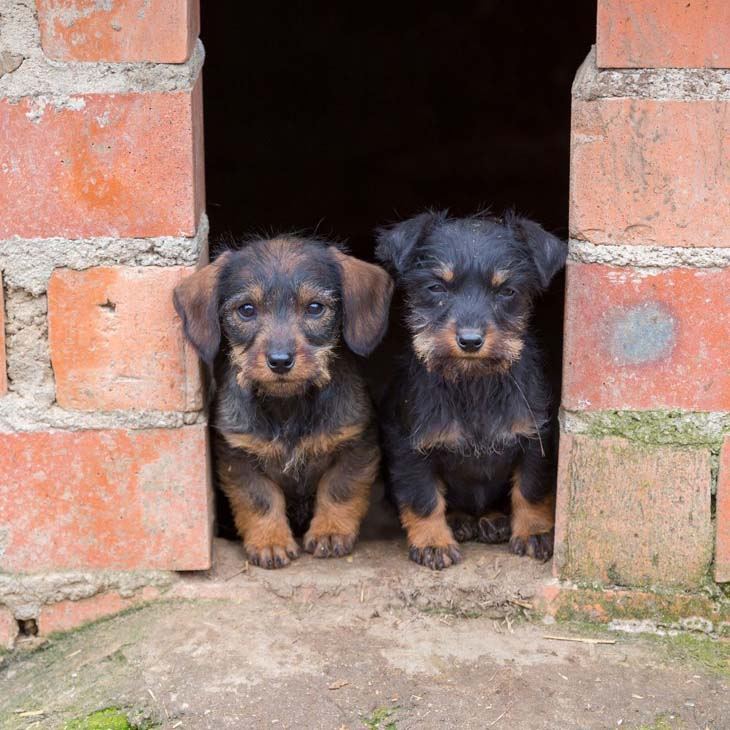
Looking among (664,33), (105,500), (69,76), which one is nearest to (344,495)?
(105,500)

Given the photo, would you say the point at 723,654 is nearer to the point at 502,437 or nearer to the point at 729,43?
the point at 502,437

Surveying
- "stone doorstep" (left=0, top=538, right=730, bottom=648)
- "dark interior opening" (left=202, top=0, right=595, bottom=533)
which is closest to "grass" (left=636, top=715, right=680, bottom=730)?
"stone doorstep" (left=0, top=538, right=730, bottom=648)

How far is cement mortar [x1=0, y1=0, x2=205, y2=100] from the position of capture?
3.62 m

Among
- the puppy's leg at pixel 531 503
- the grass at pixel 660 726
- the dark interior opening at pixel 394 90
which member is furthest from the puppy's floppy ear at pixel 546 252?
the dark interior opening at pixel 394 90

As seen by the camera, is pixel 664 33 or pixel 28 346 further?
pixel 28 346

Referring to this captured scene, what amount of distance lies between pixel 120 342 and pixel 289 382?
0.62m

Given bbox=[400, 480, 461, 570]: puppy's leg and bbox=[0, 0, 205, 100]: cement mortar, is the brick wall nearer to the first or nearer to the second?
bbox=[0, 0, 205, 100]: cement mortar

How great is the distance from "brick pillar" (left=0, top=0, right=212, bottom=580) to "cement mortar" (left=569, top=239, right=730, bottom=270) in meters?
1.39

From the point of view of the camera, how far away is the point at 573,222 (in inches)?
146

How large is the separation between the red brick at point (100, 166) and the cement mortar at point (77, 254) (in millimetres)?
30

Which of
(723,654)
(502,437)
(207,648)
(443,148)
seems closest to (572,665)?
(723,654)

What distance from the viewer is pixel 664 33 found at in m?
3.52

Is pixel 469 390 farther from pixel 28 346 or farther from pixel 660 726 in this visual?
pixel 28 346

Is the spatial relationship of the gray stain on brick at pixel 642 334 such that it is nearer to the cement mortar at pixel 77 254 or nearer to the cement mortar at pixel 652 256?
the cement mortar at pixel 652 256
